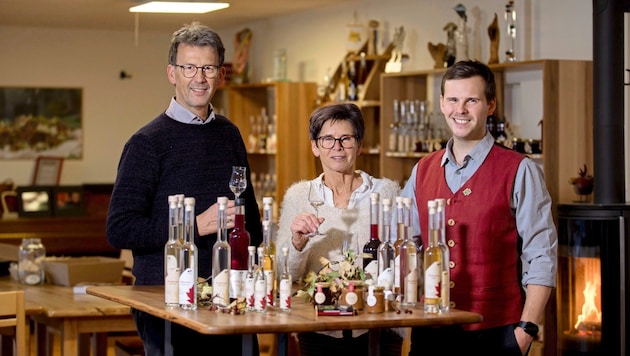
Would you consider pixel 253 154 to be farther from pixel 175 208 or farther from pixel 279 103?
pixel 175 208

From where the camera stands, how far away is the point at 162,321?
352 centimetres

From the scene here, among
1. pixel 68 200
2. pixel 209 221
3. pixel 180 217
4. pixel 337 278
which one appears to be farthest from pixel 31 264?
pixel 68 200

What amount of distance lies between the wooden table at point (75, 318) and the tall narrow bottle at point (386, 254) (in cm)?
202

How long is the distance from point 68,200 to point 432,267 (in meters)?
7.71

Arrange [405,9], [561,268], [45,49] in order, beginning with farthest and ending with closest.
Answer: [45,49] → [405,9] → [561,268]

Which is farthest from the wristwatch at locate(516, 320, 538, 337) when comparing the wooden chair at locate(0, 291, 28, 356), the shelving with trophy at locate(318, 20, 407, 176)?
the shelving with trophy at locate(318, 20, 407, 176)

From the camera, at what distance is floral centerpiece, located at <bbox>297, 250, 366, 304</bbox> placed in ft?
9.97

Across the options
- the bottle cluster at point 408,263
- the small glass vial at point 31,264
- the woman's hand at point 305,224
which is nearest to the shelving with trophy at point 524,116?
the small glass vial at point 31,264

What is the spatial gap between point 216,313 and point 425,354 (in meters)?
0.72

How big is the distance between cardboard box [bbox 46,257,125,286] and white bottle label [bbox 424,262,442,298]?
3213 millimetres

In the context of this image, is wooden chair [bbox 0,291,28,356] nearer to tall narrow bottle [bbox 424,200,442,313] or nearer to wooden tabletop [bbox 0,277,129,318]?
wooden tabletop [bbox 0,277,129,318]

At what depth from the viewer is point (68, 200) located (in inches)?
404

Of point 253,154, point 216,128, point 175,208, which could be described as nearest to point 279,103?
point 253,154

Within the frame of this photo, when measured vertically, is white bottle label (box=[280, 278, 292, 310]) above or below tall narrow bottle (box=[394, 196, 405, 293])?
below
